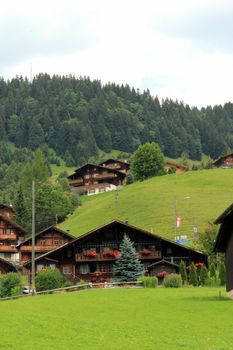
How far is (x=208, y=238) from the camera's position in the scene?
68.5 meters

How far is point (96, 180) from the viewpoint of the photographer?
6649 inches

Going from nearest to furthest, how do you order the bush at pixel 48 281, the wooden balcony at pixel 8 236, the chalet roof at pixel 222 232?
the chalet roof at pixel 222 232 < the bush at pixel 48 281 < the wooden balcony at pixel 8 236

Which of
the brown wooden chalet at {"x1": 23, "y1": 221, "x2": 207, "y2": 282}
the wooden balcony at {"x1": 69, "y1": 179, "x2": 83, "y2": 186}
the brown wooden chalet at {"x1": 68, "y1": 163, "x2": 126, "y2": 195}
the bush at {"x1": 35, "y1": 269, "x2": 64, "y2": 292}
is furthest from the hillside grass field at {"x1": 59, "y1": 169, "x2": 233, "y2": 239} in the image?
the wooden balcony at {"x1": 69, "y1": 179, "x2": 83, "y2": 186}

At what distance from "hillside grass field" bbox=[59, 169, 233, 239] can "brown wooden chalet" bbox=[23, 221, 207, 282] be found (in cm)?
2027

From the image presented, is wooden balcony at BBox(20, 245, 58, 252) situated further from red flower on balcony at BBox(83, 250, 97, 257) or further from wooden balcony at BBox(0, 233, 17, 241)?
red flower on balcony at BBox(83, 250, 97, 257)

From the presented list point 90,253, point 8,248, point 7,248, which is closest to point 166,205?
point 8,248

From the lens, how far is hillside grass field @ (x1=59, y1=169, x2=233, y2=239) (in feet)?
308

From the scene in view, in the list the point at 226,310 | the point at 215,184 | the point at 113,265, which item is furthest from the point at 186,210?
the point at 226,310

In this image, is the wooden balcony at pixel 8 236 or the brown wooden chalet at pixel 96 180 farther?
the brown wooden chalet at pixel 96 180

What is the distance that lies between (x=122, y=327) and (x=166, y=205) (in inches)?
3369

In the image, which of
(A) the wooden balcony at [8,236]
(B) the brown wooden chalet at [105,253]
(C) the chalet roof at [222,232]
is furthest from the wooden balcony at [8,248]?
(C) the chalet roof at [222,232]

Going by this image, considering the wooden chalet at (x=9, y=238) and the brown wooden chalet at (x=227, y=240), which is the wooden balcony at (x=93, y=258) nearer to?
the brown wooden chalet at (x=227, y=240)

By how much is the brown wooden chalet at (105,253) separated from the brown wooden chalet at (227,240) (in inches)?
1123

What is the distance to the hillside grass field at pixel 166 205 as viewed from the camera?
93.8 metres
